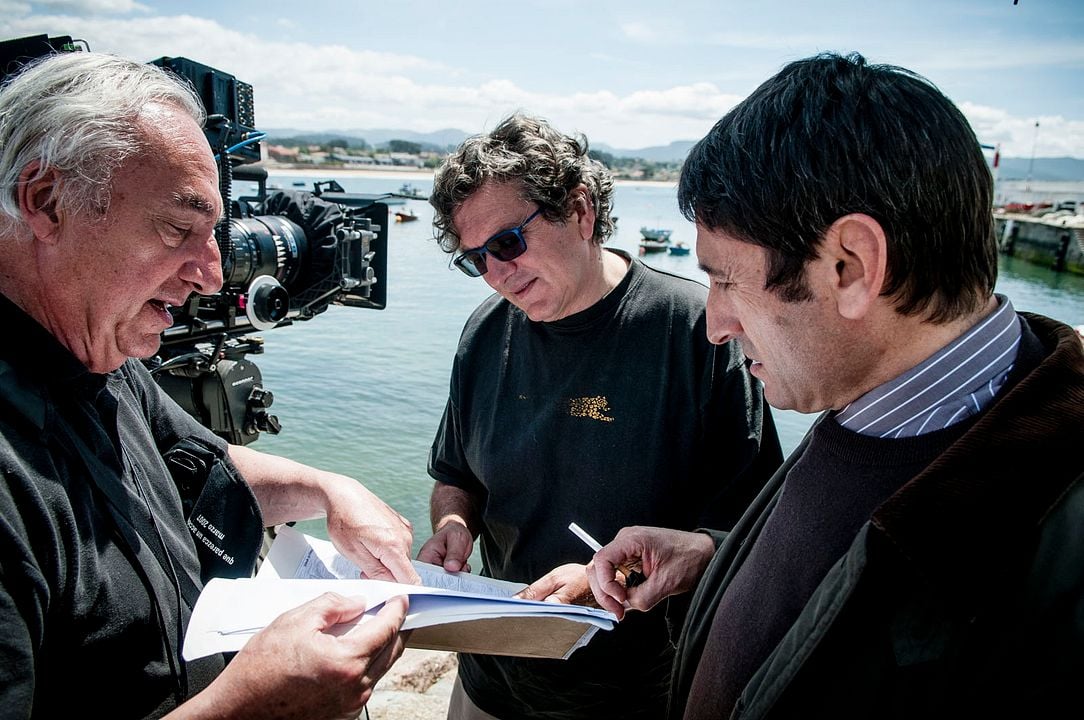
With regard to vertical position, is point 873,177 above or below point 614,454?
above

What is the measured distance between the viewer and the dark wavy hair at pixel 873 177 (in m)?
0.93

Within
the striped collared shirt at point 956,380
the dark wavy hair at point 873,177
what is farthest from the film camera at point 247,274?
the striped collared shirt at point 956,380

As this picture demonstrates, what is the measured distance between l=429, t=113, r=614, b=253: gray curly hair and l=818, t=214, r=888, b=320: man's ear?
1.04 metres

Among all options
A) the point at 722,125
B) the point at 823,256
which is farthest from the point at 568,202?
the point at 823,256

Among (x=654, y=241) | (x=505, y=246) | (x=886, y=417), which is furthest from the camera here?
(x=654, y=241)

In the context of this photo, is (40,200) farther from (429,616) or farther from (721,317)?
(721,317)

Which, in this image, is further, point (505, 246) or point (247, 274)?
point (247, 274)

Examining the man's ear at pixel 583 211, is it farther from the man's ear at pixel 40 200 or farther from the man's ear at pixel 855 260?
the man's ear at pixel 40 200

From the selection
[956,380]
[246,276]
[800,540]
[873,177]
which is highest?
[873,177]

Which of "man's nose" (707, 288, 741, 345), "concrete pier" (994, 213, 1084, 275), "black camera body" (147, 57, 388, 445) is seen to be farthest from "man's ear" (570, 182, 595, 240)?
"concrete pier" (994, 213, 1084, 275)

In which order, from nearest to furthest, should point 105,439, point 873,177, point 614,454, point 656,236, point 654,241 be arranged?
point 873,177
point 105,439
point 614,454
point 654,241
point 656,236

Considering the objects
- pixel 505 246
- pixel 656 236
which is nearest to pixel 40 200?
pixel 505 246

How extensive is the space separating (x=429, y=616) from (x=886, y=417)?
0.76 metres

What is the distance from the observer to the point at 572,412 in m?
1.86
